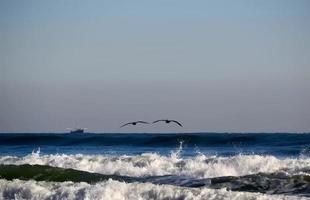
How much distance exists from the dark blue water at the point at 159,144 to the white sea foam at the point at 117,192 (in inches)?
764

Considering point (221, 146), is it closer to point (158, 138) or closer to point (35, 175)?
point (158, 138)

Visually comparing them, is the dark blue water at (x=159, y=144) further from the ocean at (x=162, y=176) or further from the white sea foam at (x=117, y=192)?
the white sea foam at (x=117, y=192)

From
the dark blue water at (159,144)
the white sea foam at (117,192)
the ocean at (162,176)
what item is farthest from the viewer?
the dark blue water at (159,144)

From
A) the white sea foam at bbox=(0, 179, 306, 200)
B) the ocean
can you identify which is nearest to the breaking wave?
the ocean

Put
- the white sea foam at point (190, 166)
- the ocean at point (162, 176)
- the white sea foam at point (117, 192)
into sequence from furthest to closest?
1. the white sea foam at point (190, 166)
2. the ocean at point (162, 176)
3. the white sea foam at point (117, 192)

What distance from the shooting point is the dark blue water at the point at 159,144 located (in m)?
39.1

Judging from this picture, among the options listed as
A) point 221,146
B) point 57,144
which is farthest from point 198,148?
point 57,144

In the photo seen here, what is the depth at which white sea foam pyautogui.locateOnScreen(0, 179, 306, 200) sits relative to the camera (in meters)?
15.1

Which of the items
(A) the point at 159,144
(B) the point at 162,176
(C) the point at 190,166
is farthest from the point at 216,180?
(A) the point at 159,144

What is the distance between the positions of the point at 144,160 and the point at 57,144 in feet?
79.8

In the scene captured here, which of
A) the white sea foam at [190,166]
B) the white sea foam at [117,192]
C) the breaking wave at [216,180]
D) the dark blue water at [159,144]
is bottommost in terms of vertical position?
the white sea foam at [117,192]

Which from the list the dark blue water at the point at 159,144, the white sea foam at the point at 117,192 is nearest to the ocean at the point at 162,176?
the white sea foam at the point at 117,192

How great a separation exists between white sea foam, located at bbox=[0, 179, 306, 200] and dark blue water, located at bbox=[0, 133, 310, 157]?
19.4 m

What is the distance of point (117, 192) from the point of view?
16.0 m
